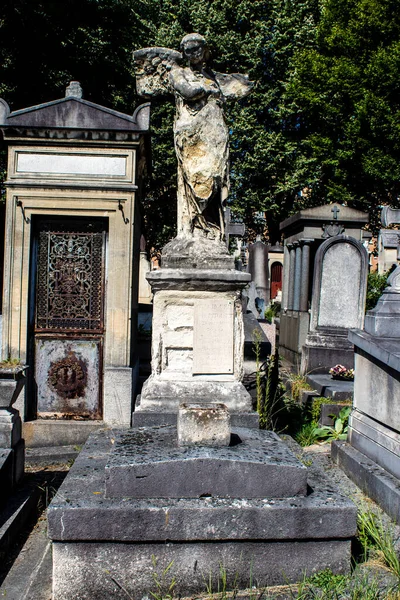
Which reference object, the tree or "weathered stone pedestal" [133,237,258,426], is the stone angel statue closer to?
"weathered stone pedestal" [133,237,258,426]

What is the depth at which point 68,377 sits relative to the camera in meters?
6.13

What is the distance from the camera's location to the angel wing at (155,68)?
4703 mm

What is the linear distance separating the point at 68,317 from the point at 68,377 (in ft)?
2.24

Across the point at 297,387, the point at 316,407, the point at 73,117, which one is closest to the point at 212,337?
the point at 316,407

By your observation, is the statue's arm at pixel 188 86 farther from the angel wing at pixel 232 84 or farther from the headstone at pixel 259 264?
the headstone at pixel 259 264

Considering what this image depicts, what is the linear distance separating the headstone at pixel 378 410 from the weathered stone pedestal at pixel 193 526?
1.15 metres

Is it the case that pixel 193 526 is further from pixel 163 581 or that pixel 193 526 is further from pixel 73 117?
pixel 73 117

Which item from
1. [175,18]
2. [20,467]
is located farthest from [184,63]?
[175,18]

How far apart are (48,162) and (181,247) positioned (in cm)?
245

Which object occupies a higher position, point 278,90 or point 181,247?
point 278,90

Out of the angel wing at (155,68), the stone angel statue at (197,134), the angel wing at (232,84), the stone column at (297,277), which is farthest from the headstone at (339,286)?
the angel wing at (155,68)

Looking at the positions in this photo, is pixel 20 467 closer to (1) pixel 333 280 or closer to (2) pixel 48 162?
(2) pixel 48 162

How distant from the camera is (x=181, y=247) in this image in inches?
178

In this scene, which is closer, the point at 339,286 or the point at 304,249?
the point at 339,286
